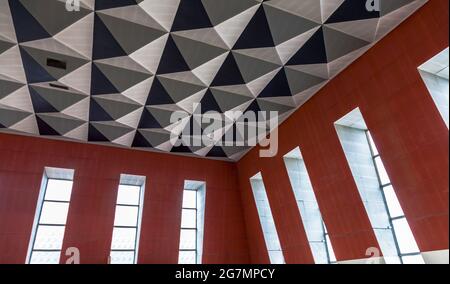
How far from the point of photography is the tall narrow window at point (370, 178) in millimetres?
11234

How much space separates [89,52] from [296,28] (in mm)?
7996

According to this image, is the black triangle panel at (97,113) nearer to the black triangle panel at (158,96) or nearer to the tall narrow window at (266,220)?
the black triangle panel at (158,96)

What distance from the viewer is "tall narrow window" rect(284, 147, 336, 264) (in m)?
15.0

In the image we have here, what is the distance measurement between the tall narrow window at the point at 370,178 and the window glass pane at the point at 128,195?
12845 millimetres

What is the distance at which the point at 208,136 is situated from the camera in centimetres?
1809

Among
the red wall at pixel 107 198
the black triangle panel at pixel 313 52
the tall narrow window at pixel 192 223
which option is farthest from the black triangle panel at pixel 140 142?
the black triangle panel at pixel 313 52

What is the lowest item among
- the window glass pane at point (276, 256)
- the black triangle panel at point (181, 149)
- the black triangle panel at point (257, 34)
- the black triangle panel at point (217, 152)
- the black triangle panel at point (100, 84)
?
the window glass pane at point (276, 256)

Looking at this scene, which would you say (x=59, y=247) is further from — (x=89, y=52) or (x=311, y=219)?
(x=311, y=219)

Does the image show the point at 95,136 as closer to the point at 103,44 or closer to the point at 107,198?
the point at 107,198

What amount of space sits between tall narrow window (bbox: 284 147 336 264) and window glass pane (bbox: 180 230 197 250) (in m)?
7.43

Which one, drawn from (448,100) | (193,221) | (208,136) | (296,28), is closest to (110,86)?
(208,136)

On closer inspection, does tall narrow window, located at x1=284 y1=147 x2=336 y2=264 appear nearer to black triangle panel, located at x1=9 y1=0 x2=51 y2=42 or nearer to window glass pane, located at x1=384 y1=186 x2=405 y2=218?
window glass pane, located at x1=384 y1=186 x2=405 y2=218

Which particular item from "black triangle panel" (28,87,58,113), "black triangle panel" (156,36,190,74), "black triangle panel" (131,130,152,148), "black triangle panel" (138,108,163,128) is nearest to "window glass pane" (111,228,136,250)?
"black triangle panel" (131,130,152,148)
